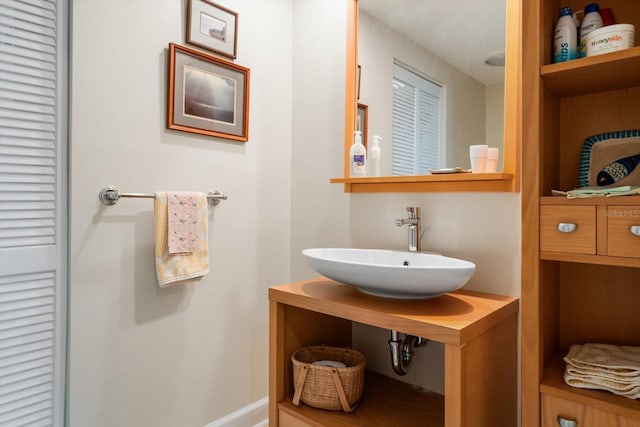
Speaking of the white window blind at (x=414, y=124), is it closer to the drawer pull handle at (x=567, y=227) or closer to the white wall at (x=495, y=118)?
the white wall at (x=495, y=118)

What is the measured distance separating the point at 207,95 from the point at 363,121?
68cm

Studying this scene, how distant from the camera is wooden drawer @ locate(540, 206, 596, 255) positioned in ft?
3.06

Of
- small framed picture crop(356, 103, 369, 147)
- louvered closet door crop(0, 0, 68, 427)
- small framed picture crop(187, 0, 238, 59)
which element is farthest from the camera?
small framed picture crop(356, 103, 369, 147)

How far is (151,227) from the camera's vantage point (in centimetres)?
155

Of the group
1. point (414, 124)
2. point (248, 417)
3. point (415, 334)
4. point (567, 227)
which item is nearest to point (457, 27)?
point (414, 124)

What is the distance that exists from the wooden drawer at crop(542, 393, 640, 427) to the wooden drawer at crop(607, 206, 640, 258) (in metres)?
0.38

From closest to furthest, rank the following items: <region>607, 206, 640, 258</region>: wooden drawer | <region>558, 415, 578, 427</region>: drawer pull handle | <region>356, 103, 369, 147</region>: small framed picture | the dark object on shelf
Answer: <region>607, 206, 640, 258</region>: wooden drawer < <region>558, 415, 578, 427</region>: drawer pull handle < the dark object on shelf < <region>356, 103, 369, 147</region>: small framed picture

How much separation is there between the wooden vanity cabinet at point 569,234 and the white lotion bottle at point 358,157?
0.73 m

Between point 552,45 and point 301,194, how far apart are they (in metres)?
1.26

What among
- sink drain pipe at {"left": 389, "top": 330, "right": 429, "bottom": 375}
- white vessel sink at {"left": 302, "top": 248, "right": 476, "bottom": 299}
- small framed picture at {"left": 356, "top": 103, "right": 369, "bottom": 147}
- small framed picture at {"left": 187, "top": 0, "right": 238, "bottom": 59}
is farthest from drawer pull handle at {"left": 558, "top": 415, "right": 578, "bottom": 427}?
small framed picture at {"left": 187, "top": 0, "right": 238, "bottom": 59}

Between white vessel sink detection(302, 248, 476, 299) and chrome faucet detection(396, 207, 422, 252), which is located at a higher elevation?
chrome faucet detection(396, 207, 422, 252)

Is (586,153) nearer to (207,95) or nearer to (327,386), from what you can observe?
(327,386)

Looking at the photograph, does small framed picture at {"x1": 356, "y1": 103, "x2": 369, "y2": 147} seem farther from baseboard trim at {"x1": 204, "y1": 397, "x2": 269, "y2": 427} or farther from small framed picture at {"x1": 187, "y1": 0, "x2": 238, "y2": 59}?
baseboard trim at {"x1": 204, "y1": 397, "x2": 269, "y2": 427}

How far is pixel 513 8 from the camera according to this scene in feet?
4.32
